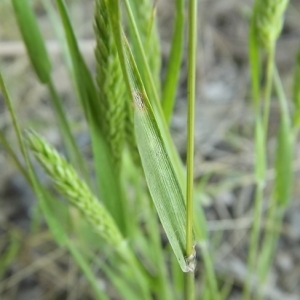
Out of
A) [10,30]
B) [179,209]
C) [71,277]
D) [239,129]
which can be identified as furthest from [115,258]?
[10,30]

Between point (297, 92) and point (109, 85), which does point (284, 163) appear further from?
point (109, 85)

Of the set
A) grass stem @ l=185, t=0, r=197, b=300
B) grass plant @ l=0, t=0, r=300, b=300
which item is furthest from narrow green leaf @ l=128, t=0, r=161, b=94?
grass stem @ l=185, t=0, r=197, b=300

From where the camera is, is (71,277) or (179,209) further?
(71,277)

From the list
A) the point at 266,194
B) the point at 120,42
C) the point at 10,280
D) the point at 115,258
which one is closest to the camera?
the point at 120,42

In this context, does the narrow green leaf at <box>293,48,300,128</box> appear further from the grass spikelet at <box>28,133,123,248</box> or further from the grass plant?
the grass spikelet at <box>28,133,123,248</box>

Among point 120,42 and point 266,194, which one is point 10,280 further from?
point 120,42

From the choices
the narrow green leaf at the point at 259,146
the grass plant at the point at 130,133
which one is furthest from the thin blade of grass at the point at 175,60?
the narrow green leaf at the point at 259,146
